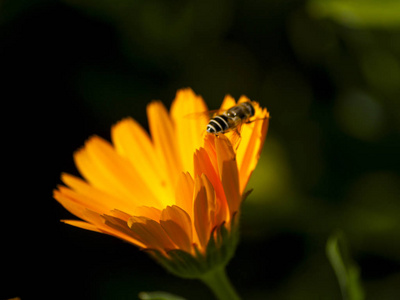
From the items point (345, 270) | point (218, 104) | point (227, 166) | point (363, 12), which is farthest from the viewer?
point (218, 104)

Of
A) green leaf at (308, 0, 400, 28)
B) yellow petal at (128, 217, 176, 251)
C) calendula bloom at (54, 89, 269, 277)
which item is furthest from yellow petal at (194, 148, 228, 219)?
green leaf at (308, 0, 400, 28)

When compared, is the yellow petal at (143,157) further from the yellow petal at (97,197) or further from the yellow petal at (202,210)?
the yellow petal at (202,210)

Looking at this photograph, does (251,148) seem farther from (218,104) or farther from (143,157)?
(218,104)

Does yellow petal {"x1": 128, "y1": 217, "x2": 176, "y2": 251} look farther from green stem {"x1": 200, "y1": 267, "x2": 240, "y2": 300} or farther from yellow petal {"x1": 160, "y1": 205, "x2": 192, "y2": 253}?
green stem {"x1": 200, "y1": 267, "x2": 240, "y2": 300}

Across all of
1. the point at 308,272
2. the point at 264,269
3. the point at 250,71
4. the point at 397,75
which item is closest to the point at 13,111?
the point at 250,71

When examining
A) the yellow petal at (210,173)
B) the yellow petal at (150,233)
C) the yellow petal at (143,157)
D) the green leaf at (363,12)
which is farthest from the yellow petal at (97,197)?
the green leaf at (363,12)

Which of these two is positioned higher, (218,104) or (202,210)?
(218,104)

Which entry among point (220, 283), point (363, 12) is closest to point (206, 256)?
point (220, 283)

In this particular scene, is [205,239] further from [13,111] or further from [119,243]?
[13,111]
